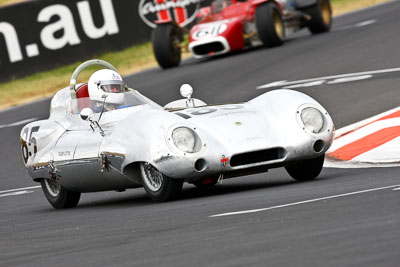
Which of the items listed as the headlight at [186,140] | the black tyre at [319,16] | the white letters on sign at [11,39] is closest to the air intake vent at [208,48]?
the black tyre at [319,16]

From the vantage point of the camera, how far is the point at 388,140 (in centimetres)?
991

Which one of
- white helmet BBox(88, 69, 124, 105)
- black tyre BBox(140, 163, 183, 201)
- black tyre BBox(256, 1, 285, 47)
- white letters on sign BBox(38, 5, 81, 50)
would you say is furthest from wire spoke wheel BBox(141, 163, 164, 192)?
white letters on sign BBox(38, 5, 81, 50)

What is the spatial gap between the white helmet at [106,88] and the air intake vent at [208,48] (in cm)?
1112

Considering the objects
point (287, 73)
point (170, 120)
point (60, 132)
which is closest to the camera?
point (170, 120)

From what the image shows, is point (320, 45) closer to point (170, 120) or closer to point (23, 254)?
point (170, 120)

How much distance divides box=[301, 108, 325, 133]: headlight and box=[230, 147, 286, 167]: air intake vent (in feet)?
1.07

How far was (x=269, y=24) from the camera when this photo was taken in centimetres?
2052

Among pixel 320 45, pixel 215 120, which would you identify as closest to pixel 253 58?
pixel 320 45

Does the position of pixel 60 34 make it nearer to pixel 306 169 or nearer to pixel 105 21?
pixel 105 21

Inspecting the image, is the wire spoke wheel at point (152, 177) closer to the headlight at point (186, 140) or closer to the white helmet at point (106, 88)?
the headlight at point (186, 140)

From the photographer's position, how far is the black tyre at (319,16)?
72.4 ft

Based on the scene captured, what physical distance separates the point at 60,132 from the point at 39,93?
1272 cm

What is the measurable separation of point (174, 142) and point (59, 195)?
6.66 feet

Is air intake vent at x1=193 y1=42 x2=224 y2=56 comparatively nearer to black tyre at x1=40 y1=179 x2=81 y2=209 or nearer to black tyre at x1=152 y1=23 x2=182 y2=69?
black tyre at x1=152 y1=23 x2=182 y2=69
